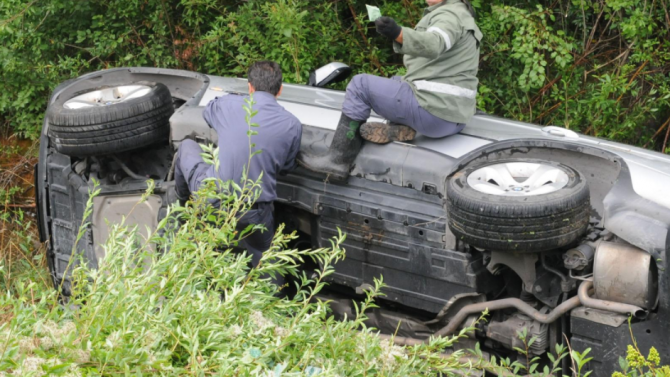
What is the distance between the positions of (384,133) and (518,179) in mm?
828

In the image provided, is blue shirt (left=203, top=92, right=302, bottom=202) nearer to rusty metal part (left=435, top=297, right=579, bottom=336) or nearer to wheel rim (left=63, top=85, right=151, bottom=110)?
wheel rim (left=63, top=85, right=151, bottom=110)

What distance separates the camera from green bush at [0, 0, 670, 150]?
6770 millimetres

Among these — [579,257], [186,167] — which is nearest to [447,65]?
[579,257]

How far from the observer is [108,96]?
226 inches

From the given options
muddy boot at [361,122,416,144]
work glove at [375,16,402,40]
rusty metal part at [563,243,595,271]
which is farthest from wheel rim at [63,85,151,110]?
rusty metal part at [563,243,595,271]

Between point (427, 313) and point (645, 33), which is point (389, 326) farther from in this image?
point (645, 33)

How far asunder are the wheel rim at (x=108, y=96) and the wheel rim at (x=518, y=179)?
245cm

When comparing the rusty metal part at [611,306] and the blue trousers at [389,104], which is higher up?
the blue trousers at [389,104]

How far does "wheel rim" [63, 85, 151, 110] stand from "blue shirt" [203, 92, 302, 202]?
0.98 metres

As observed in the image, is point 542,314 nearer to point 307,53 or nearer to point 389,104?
point 389,104

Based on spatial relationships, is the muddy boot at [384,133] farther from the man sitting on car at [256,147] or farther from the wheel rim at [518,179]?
the wheel rim at [518,179]

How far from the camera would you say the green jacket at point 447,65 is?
468 centimetres

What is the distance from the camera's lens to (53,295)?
3.31 meters

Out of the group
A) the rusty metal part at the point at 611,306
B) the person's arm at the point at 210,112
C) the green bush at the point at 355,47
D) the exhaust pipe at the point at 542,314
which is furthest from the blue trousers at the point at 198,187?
the green bush at the point at 355,47
